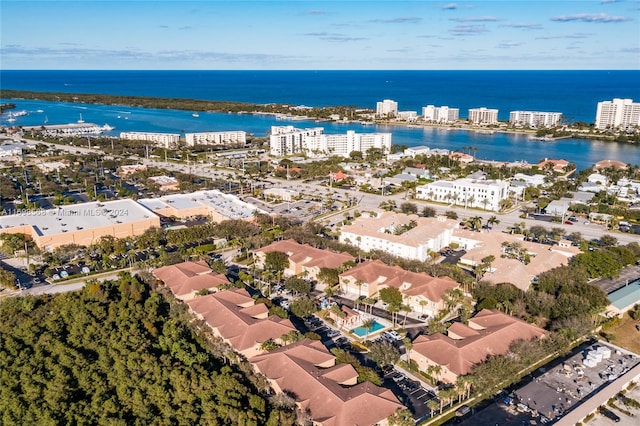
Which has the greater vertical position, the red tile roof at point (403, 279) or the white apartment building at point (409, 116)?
the white apartment building at point (409, 116)

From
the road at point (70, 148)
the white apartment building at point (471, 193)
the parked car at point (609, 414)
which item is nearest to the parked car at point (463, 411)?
the parked car at point (609, 414)

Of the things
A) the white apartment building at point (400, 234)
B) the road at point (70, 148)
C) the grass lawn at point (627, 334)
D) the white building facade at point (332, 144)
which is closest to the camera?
the grass lawn at point (627, 334)

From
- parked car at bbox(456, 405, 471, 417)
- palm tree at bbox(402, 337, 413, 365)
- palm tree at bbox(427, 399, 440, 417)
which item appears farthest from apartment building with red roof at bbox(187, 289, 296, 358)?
parked car at bbox(456, 405, 471, 417)

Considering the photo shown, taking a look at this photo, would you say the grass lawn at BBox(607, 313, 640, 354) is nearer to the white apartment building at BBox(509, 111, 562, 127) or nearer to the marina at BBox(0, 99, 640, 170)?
the marina at BBox(0, 99, 640, 170)

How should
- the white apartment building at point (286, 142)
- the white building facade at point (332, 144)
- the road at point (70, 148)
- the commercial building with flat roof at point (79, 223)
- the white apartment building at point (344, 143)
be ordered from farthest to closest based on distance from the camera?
the white apartment building at point (344, 143)
the white building facade at point (332, 144)
the white apartment building at point (286, 142)
the road at point (70, 148)
the commercial building with flat roof at point (79, 223)

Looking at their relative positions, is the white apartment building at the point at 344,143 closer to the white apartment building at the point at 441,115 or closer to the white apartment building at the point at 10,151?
the white apartment building at the point at 441,115

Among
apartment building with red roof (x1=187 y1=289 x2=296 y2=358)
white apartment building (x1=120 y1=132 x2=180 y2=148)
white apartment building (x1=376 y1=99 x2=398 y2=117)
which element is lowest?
apartment building with red roof (x1=187 y1=289 x2=296 y2=358)

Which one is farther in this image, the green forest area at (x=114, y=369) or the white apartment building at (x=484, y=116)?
the white apartment building at (x=484, y=116)
